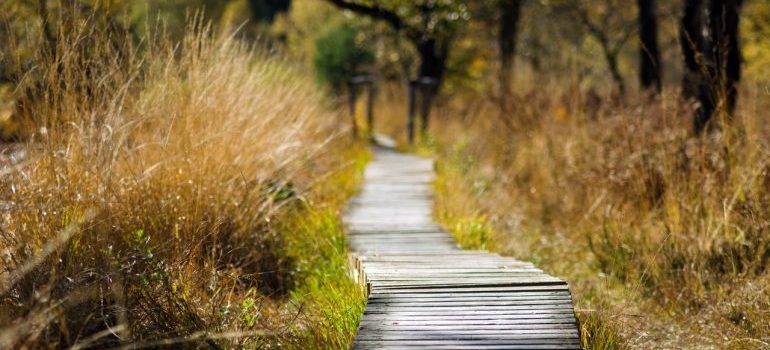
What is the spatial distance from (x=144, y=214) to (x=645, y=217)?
Result: 274 cm

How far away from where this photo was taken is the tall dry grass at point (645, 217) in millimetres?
3994

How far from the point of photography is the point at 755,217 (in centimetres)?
427

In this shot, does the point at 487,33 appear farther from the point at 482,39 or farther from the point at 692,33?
the point at 692,33

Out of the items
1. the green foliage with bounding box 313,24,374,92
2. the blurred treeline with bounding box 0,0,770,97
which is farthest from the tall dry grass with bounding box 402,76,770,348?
the green foliage with bounding box 313,24,374,92

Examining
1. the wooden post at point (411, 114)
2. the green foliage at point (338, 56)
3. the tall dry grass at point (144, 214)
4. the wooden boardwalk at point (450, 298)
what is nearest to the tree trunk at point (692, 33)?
the wooden boardwalk at point (450, 298)

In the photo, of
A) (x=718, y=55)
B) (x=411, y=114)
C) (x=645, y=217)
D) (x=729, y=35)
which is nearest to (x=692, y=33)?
(x=718, y=55)

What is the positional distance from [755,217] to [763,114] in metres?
1.78

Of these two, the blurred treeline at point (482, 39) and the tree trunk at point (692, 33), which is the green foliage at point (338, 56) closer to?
the blurred treeline at point (482, 39)

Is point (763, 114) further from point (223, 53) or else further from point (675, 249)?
point (223, 53)

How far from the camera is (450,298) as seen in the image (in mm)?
3479

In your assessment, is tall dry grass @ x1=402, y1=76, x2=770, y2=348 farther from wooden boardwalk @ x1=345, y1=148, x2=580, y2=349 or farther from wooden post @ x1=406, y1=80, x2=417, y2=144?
wooden post @ x1=406, y1=80, x2=417, y2=144

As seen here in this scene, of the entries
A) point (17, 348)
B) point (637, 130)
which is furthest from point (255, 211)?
point (637, 130)

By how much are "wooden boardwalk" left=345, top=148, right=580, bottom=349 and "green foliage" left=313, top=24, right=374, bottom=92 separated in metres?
17.7

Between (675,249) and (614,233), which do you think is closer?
(675,249)
